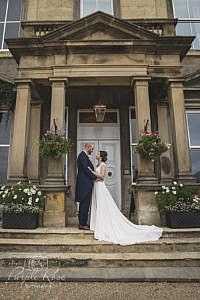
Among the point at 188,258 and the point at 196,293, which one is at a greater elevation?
the point at 188,258

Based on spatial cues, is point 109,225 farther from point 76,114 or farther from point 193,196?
point 76,114

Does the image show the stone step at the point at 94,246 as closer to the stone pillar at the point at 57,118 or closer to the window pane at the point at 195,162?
the stone pillar at the point at 57,118

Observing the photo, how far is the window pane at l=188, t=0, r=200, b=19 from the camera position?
9648 millimetres

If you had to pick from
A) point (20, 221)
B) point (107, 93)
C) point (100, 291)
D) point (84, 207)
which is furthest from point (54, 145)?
point (100, 291)

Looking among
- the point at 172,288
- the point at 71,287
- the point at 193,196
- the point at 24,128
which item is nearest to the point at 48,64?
the point at 24,128

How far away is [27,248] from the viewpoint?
185 inches

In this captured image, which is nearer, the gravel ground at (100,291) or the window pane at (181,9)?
the gravel ground at (100,291)

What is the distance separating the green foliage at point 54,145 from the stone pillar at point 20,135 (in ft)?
2.06

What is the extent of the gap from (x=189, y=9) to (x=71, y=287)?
10.2 metres

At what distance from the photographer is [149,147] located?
608 cm

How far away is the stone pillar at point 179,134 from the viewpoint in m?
6.30

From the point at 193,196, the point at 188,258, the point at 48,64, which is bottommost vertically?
the point at 188,258

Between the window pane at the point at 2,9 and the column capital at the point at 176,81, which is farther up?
the window pane at the point at 2,9

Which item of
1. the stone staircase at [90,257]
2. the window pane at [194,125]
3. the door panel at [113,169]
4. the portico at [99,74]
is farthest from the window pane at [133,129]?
the stone staircase at [90,257]
